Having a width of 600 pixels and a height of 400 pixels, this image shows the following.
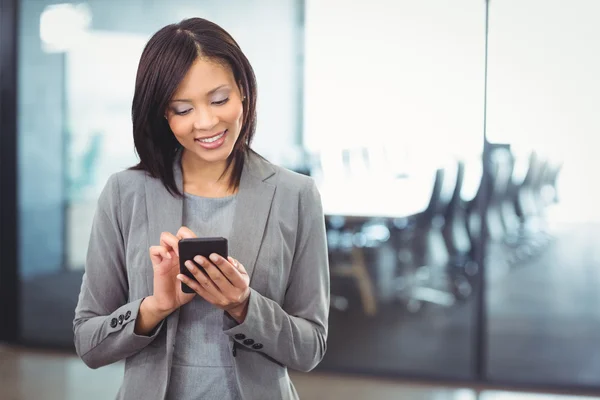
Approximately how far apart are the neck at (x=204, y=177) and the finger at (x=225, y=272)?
27 cm

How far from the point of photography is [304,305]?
51.1 inches

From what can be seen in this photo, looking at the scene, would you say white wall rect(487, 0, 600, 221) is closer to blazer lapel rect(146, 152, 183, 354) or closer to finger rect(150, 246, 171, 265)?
blazer lapel rect(146, 152, 183, 354)

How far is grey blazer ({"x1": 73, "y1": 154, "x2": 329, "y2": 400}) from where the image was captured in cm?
124

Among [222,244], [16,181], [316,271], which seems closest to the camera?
[222,244]

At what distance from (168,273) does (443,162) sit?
3126mm

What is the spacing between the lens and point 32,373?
428cm

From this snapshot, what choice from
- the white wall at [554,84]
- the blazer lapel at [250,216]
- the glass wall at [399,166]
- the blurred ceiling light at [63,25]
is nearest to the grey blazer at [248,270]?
the blazer lapel at [250,216]

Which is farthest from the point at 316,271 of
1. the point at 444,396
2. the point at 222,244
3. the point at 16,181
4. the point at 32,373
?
the point at 16,181

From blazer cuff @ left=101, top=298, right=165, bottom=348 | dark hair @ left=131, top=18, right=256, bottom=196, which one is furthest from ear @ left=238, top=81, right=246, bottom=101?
blazer cuff @ left=101, top=298, right=165, bottom=348

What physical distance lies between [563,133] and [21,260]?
3435mm

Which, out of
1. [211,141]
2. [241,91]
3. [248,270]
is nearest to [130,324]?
[248,270]

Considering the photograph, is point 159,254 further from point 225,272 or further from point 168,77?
point 168,77

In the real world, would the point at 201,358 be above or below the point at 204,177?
below

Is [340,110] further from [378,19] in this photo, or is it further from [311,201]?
[311,201]
